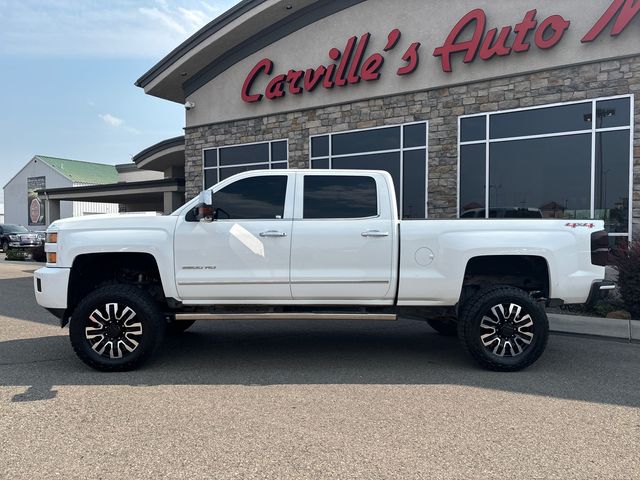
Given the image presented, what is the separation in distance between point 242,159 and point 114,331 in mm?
11445

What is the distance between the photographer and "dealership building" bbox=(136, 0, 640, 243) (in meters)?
10.5

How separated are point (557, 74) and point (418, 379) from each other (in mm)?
8653

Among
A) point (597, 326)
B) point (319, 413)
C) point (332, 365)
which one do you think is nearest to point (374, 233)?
point (332, 365)

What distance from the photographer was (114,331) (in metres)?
5.29

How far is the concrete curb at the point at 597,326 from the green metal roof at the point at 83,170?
49930mm

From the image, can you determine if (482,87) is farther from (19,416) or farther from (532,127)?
(19,416)

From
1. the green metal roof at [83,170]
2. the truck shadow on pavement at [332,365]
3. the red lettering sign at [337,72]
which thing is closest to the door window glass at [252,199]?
the truck shadow on pavement at [332,365]

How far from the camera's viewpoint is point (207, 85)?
16.7 meters

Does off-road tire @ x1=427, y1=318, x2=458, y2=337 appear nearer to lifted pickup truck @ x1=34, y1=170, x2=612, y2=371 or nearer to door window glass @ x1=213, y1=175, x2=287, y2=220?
lifted pickup truck @ x1=34, y1=170, x2=612, y2=371

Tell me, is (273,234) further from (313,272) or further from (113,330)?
(113,330)

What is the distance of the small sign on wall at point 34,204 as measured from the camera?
5275 centimetres

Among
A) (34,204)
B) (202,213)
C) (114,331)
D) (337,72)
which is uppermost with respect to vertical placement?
(337,72)

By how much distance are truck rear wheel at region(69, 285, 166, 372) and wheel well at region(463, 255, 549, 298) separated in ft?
11.4

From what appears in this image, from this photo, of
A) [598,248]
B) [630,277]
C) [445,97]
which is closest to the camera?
[598,248]
